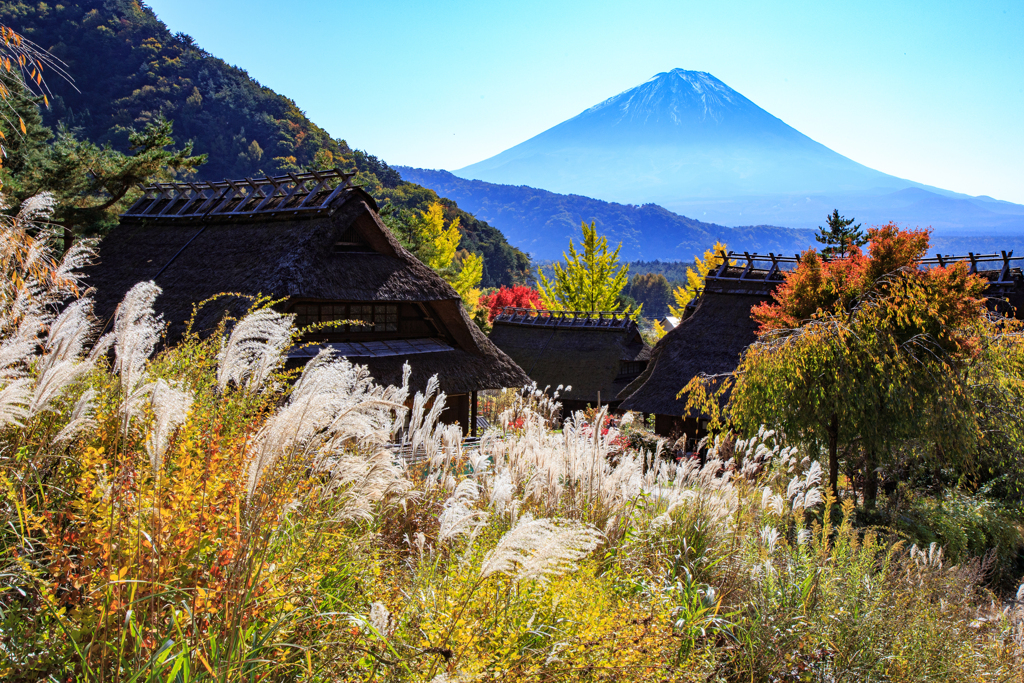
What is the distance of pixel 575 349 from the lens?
2008 centimetres

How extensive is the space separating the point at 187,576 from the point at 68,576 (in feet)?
1.05

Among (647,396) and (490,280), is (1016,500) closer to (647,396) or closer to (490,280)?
(647,396)

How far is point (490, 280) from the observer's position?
53.0 meters

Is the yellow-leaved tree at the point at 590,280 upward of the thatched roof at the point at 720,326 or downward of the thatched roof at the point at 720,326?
upward

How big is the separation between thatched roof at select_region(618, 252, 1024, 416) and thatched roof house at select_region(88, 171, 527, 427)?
2821 mm

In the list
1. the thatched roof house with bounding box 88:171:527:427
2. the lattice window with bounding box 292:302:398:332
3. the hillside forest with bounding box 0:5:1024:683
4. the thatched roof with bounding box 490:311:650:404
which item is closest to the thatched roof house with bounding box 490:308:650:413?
the thatched roof with bounding box 490:311:650:404

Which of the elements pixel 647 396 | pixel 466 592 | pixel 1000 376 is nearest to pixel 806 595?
pixel 466 592

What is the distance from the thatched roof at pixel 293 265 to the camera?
938 cm

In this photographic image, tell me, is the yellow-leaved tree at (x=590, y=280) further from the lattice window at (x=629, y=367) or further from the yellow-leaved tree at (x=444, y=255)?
the lattice window at (x=629, y=367)

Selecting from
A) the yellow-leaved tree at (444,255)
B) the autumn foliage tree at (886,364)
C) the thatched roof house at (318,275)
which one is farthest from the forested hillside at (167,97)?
the autumn foliage tree at (886,364)

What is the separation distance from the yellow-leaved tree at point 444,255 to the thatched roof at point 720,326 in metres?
17.6

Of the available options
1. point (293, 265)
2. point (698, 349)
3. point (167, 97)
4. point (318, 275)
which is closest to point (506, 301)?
point (698, 349)

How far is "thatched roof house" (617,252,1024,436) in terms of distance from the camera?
1215cm

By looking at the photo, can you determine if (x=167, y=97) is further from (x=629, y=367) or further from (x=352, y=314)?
(x=352, y=314)
